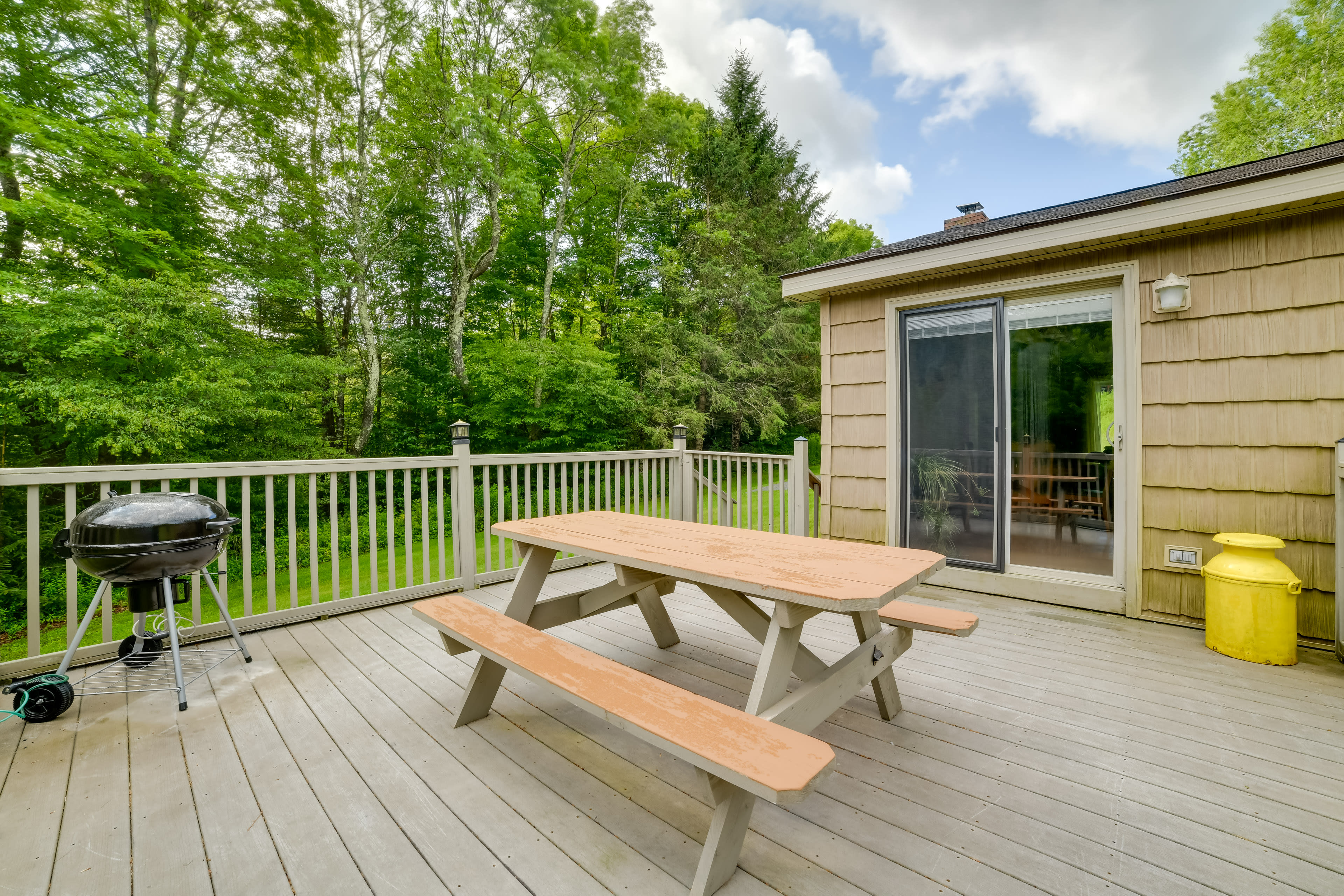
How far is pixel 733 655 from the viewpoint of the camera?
254cm

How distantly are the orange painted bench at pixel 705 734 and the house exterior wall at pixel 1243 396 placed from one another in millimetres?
3084

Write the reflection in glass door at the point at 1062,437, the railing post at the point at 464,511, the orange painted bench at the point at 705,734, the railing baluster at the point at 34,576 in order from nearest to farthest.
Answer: the orange painted bench at the point at 705,734 < the railing baluster at the point at 34,576 < the reflection in glass door at the point at 1062,437 < the railing post at the point at 464,511

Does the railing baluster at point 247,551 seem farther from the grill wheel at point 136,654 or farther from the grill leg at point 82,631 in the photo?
the grill leg at point 82,631

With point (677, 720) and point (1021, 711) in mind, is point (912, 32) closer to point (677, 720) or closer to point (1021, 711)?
point (1021, 711)

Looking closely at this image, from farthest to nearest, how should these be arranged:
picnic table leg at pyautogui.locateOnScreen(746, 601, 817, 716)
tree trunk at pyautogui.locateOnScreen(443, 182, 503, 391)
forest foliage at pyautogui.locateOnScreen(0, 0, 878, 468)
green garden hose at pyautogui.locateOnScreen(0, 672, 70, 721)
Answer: tree trunk at pyautogui.locateOnScreen(443, 182, 503, 391)
forest foliage at pyautogui.locateOnScreen(0, 0, 878, 468)
green garden hose at pyautogui.locateOnScreen(0, 672, 70, 721)
picnic table leg at pyautogui.locateOnScreen(746, 601, 817, 716)

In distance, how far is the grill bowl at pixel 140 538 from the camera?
6.43ft

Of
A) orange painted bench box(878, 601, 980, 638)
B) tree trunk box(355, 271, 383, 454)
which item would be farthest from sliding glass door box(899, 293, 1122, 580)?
tree trunk box(355, 271, 383, 454)

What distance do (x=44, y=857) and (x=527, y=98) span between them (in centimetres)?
1064

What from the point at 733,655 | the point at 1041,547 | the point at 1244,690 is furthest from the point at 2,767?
the point at 1041,547

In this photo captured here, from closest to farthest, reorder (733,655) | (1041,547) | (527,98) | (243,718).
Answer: (243,718)
(733,655)
(1041,547)
(527,98)

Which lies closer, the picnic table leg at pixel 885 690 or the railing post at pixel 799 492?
the picnic table leg at pixel 885 690

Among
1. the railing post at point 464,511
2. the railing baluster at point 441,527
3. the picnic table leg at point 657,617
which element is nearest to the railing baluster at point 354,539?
the railing baluster at point 441,527

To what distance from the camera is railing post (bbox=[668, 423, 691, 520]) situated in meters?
4.77

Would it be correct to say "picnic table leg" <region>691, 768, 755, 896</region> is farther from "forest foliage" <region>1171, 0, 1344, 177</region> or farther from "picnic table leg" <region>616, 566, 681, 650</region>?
"forest foliage" <region>1171, 0, 1344, 177</region>
